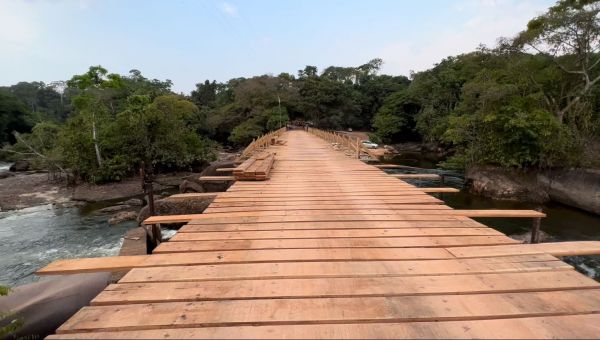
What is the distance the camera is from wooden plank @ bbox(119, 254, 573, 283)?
2311 mm

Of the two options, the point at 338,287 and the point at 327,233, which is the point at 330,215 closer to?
the point at 327,233

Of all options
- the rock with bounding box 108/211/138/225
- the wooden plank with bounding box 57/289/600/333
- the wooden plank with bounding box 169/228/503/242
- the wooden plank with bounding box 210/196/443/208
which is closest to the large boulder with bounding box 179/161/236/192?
the rock with bounding box 108/211/138/225

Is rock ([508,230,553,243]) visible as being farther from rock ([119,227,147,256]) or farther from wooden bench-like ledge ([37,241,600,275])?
rock ([119,227,147,256])

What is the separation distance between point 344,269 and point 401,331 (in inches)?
30.7

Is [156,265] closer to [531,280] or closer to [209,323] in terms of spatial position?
[209,323]

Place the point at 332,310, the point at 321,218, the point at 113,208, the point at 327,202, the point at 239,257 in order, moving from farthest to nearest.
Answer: the point at 113,208 < the point at 327,202 < the point at 321,218 < the point at 239,257 < the point at 332,310

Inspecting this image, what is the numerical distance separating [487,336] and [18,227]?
17.5 meters

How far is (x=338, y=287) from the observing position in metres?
2.13

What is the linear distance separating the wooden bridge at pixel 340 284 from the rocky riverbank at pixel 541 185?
14748mm

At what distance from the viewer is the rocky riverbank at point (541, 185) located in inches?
568

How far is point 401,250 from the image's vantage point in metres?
2.84

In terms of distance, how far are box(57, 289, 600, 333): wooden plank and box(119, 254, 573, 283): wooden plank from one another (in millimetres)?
340

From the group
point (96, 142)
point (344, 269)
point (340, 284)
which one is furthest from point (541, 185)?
point (96, 142)

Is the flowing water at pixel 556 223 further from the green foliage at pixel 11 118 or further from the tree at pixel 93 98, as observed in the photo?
the green foliage at pixel 11 118
